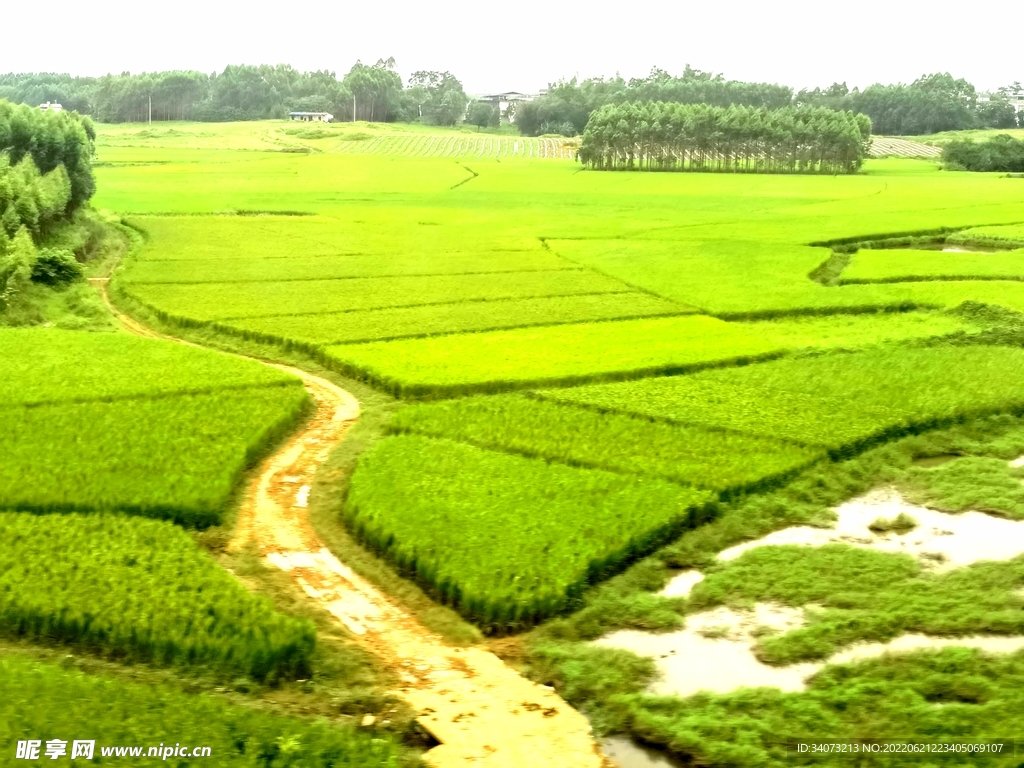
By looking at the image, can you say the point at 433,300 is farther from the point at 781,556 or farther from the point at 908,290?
the point at 781,556

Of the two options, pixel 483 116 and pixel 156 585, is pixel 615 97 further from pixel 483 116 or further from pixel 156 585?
pixel 156 585

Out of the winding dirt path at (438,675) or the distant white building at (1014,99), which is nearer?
the winding dirt path at (438,675)

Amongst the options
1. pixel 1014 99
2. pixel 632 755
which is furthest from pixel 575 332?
pixel 1014 99

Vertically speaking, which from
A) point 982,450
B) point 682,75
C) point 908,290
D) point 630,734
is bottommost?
point 630,734

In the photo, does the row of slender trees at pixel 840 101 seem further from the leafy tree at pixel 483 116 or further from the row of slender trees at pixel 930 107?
the leafy tree at pixel 483 116

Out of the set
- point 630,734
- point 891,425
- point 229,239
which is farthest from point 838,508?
point 229,239

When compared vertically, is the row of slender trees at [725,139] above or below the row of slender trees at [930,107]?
below

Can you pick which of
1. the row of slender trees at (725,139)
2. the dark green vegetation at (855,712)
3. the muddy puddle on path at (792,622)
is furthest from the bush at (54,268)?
the row of slender trees at (725,139)
